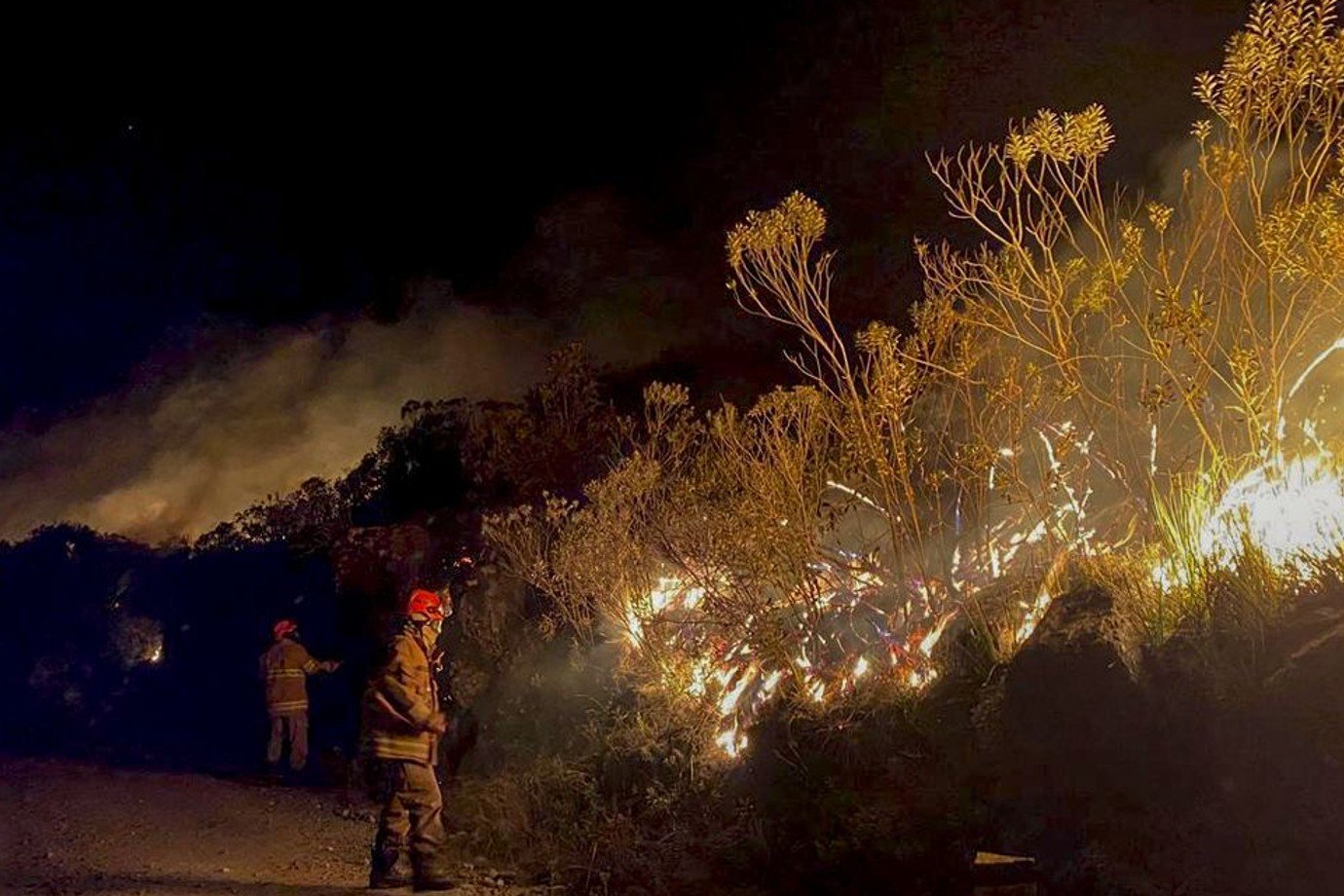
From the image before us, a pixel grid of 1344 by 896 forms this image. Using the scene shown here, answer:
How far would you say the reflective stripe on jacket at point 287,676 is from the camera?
43.7 feet

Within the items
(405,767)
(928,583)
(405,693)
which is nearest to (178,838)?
(405,767)

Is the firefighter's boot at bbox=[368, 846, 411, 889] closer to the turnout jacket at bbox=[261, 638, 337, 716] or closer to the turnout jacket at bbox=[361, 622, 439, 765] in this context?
the turnout jacket at bbox=[361, 622, 439, 765]

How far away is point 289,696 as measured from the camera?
13.3 m

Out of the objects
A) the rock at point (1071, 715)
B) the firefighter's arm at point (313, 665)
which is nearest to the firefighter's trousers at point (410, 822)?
the rock at point (1071, 715)

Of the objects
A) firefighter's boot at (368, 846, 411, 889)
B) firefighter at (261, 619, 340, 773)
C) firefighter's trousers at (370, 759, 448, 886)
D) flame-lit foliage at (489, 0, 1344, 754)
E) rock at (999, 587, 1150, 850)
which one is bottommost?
firefighter's boot at (368, 846, 411, 889)

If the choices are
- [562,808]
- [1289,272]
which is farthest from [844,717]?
[1289,272]

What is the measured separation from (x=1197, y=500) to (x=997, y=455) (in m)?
1.63

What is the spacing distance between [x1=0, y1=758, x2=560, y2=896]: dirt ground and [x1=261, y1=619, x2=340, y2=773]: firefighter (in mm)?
674

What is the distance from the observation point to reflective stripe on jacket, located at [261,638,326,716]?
1330 cm

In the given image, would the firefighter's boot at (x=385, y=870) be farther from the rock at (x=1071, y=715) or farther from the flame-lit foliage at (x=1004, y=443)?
the rock at (x=1071, y=715)

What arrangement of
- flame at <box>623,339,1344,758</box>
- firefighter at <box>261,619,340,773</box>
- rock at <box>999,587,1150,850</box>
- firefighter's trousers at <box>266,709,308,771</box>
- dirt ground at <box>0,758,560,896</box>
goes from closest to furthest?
1. rock at <box>999,587,1150,850</box>
2. flame at <box>623,339,1344,758</box>
3. dirt ground at <box>0,758,560,896</box>
4. firefighter's trousers at <box>266,709,308,771</box>
5. firefighter at <box>261,619,340,773</box>

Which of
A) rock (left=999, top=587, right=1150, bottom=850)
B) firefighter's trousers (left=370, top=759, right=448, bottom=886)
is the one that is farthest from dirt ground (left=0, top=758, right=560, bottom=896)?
rock (left=999, top=587, right=1150, bottom=850)

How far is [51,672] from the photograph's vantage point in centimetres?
2170

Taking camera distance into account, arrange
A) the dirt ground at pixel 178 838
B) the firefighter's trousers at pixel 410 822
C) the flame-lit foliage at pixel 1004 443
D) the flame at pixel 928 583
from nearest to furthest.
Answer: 1. the flame at pixel 928 583
2. the flame-lit foliage at pixel 1004 443
3. the firefighter's trousers at pixel 410 822
4. the dirt ground at pixel 178 838
